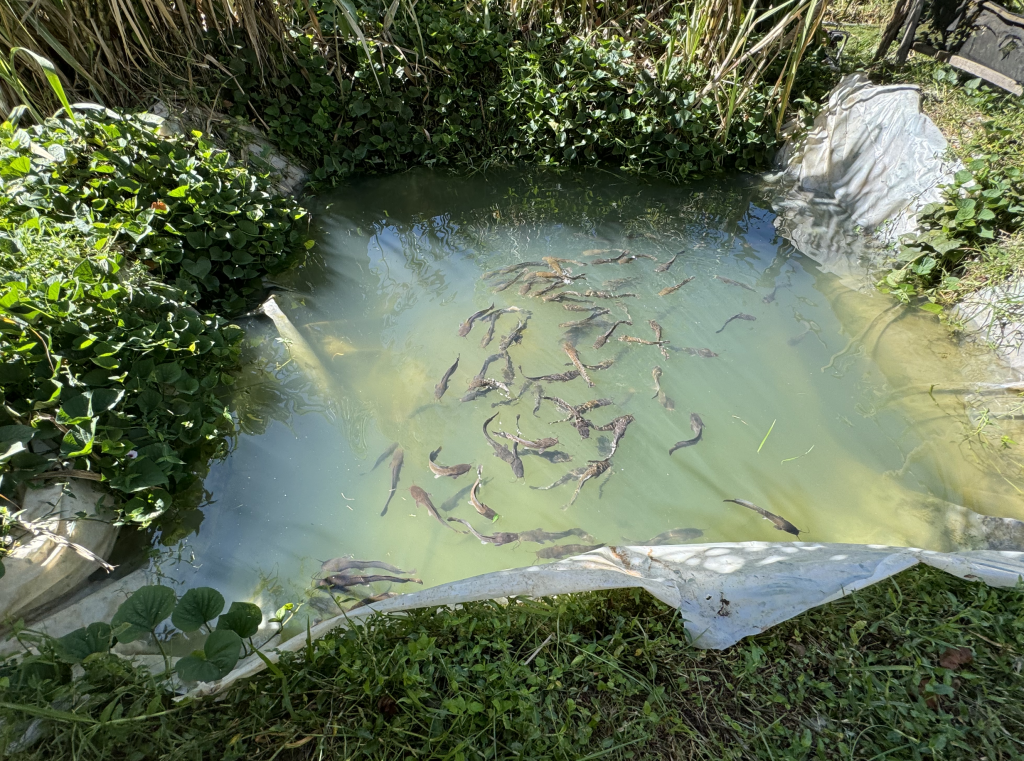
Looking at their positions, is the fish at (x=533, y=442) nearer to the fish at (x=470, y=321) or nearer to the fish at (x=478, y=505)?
the fish at (x=478, y=505)

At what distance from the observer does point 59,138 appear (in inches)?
121

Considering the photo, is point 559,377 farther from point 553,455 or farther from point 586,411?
point 553,455

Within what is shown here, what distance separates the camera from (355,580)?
242 centimetres

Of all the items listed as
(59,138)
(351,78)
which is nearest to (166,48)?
(351,78)

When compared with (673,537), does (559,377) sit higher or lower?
higher

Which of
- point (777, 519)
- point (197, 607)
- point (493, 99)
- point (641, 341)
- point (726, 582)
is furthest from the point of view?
point (493, 99)

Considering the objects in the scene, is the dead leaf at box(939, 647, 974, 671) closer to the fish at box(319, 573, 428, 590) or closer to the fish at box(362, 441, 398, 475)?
the fish at box(319, 573, 428, 590)

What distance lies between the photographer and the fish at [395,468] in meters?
2.75

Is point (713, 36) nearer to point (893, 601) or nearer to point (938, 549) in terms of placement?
point (938, 549)

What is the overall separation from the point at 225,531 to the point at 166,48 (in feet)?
13.3

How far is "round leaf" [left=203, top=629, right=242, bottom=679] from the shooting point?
1.71 m

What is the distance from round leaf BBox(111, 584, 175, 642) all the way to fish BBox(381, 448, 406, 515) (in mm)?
1050

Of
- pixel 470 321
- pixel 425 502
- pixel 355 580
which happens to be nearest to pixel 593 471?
pixel 425 502

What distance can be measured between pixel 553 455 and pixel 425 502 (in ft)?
2.46
